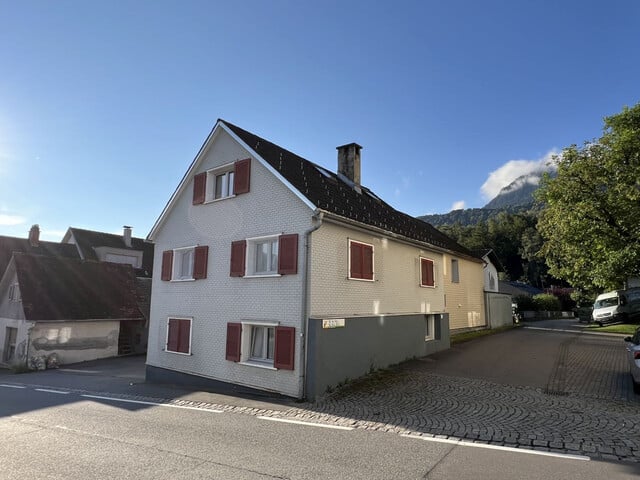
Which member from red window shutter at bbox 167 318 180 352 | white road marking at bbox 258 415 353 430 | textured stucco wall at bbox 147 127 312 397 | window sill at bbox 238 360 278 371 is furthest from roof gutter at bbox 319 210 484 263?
red window shutter at bbox 167 318 180 352

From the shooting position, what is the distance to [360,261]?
43.7 ft

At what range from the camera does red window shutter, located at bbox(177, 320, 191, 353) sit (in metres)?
14.5

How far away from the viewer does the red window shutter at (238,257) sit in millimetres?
13073

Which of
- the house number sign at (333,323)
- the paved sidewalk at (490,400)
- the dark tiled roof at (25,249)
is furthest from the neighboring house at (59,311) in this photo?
the house number sign at (333,323)

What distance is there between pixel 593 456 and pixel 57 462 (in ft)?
26.8

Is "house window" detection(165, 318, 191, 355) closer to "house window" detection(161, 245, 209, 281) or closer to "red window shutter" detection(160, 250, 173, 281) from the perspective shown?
"house window" detection(161, 245, 209, 281)

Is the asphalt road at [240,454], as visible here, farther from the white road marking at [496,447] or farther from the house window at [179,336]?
the house window at [179,336]

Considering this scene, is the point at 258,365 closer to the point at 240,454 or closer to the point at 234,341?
the point at 234,341

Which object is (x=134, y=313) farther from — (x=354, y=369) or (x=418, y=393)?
(x=418, y=393)

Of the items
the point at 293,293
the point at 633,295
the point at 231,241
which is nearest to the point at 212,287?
the point at 231,241

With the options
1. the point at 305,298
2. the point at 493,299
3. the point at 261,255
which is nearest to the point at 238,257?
the point at 261,255

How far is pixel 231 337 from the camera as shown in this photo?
42.2 feet

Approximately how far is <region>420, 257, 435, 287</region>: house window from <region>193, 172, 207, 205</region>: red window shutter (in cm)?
944

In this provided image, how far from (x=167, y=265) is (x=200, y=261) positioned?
242 cm
